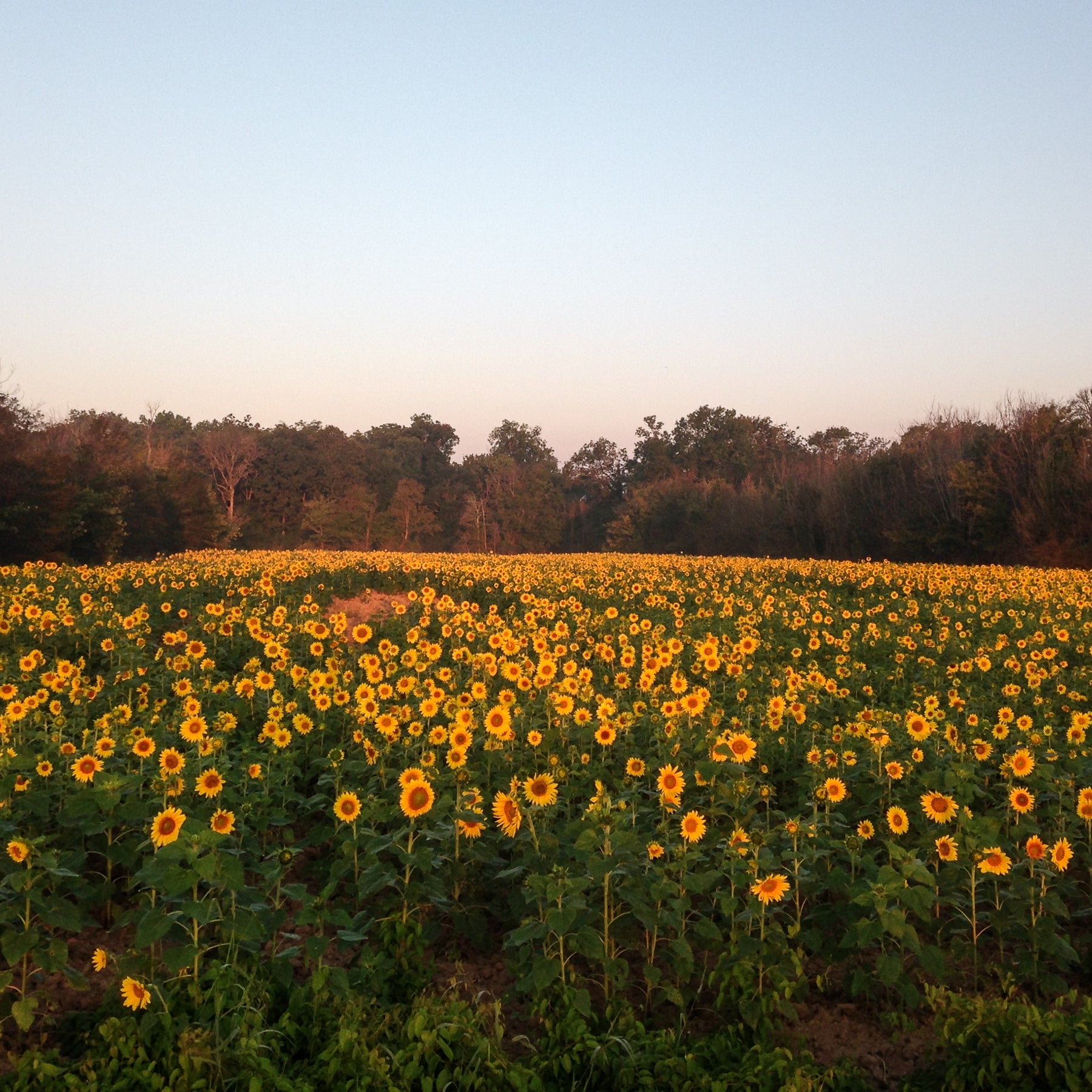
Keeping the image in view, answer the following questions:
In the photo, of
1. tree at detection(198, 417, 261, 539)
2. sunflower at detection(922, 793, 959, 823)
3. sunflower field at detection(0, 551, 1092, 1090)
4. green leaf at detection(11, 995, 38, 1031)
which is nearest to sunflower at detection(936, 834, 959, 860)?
sunflower field at detection(0, 551, 1092, 1090)

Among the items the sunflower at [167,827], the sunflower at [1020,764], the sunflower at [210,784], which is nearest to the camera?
the sunflower at [167,827]

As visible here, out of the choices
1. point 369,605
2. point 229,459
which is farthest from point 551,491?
point 369,605

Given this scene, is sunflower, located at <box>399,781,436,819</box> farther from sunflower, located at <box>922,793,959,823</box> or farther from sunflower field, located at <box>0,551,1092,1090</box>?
sunflower, located at <box>922,793,959,823</box>

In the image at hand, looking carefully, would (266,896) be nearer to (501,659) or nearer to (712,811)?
(712,811)

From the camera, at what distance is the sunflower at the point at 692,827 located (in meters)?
4.13

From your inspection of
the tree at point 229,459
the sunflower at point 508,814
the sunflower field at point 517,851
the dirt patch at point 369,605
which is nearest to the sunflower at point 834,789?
the sunflower field at point 517,851

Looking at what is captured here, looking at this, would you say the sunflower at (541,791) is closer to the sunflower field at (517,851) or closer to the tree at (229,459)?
the sunflower field at (517,851)

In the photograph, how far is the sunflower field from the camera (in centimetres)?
364

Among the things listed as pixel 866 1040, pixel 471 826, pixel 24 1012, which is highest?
pixel 471 826

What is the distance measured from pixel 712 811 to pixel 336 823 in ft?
6.79

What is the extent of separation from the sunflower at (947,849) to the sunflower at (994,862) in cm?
11

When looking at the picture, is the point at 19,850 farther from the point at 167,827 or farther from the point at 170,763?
the point at 170,763

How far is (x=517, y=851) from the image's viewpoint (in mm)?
4727

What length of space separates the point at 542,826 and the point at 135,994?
1.98m
